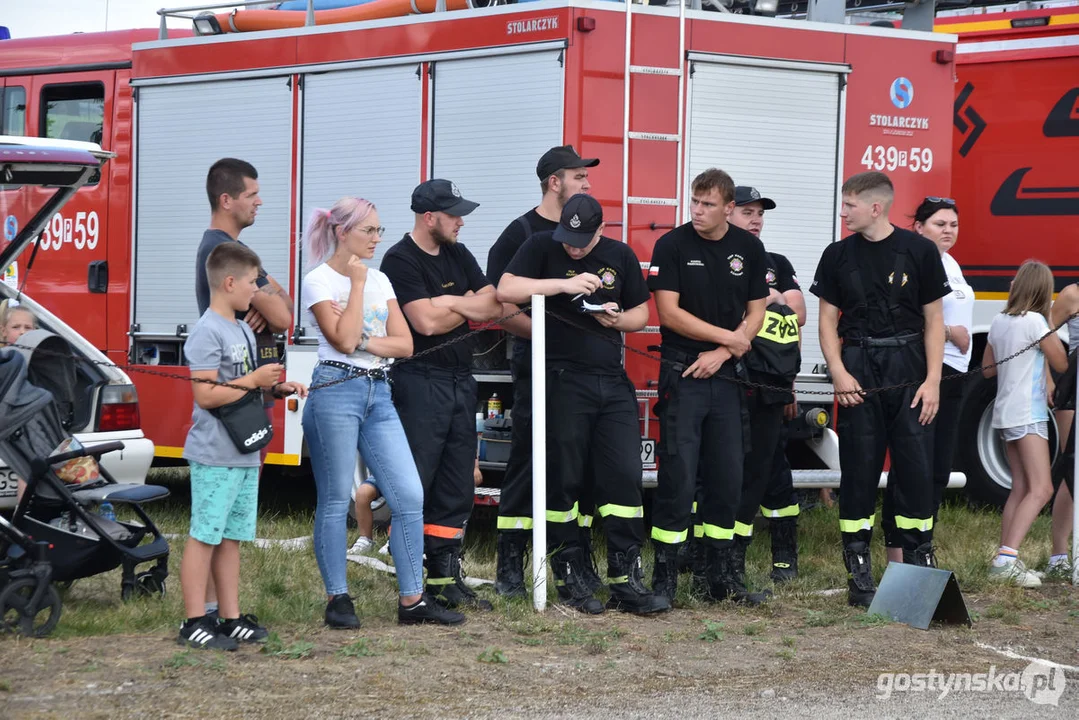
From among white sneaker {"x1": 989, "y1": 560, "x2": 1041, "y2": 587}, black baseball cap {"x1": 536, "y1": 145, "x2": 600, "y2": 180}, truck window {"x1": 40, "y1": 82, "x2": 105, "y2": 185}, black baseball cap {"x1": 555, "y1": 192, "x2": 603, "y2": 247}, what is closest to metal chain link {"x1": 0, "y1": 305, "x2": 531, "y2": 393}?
black baseball cap {"x1": 555, "y1": 192, "x2": 603, "y2": 247}

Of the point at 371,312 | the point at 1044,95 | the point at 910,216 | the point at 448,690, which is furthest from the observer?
the point at 1044,95

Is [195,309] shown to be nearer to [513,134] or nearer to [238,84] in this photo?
[238,84]

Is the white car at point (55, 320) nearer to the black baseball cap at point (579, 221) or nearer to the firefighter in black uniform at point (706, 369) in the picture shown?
the black baseball cap at point (579, 221)

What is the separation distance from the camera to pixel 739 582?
666 centimetres

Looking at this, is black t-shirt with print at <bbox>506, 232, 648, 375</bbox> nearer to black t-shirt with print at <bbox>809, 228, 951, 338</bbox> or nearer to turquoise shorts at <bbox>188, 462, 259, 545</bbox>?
black t-shirt with print at <bbox>809, 228, 951, 338</bbox>

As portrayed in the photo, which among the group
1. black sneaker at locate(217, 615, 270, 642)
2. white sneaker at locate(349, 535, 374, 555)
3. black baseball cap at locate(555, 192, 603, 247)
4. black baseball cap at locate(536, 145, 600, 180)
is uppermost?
→ black baseball cap at locate(536, 145, 600, 180)

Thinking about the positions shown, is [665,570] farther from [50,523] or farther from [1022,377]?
[50,523]

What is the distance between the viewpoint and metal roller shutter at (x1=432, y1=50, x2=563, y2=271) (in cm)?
791

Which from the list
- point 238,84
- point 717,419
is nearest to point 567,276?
point 717,419

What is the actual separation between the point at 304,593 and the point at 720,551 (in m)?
1.94

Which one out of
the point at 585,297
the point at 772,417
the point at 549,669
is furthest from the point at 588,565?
the point at 549,669

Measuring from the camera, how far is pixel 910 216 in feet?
28.2

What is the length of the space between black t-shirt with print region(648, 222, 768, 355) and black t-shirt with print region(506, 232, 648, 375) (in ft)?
0.73

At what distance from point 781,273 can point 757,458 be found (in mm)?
1143
